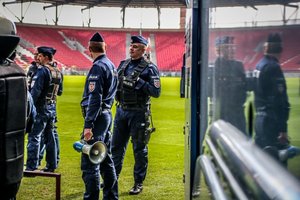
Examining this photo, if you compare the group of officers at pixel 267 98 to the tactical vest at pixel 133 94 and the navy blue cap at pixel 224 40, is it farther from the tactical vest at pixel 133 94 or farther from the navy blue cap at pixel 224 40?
the tactical vest at pixel 133 94

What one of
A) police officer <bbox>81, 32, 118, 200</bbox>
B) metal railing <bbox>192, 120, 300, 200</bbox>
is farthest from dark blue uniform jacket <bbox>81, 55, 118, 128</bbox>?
metal railing <bbox>192, 120, 300, 200</bbox>

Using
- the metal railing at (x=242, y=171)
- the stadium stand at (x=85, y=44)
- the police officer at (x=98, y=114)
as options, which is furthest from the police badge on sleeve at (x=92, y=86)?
the stadium stand at (x=85, y=44)

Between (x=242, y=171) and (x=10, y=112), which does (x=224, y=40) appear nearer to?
(x=242, y=171)

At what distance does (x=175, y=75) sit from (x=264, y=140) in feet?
140

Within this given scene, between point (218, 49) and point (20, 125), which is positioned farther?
point (20, 125)

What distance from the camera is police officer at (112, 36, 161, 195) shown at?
4.81 m

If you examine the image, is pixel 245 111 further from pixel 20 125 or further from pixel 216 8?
pixel 20 125

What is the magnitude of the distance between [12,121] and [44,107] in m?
3.48

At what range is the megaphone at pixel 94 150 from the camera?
3646 mm

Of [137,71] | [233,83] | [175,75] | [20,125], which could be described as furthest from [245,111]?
[175,75]

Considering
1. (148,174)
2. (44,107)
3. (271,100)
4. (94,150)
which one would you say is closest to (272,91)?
(271,100)

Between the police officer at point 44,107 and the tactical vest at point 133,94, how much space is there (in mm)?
1071

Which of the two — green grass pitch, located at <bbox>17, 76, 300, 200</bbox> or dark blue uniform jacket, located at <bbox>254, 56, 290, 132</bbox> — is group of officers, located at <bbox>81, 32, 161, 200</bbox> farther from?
dark blue uniform jacket, located at <bbox>254, 56, 290, 132</bbox>

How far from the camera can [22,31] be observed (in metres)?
41.7
